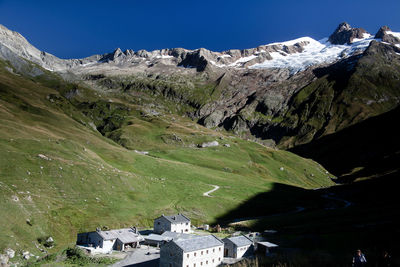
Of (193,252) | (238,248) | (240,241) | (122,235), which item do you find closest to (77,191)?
(122,235)

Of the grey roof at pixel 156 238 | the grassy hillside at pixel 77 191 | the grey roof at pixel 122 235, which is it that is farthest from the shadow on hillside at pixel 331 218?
the grey roof at pixel 122 235

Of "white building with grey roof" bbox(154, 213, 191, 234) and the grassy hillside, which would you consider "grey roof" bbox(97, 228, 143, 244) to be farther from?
"white building with grey roof" bbox(154, 213, 191, 234)

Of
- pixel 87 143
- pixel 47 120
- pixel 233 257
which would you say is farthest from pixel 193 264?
pixel 47 120

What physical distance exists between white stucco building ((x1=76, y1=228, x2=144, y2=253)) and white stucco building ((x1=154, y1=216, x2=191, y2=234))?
12.5m

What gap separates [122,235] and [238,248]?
101ft

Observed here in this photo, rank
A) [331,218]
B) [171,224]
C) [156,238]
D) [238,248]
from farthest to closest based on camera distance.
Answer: [331,218], [171,224], [156,238], [238,248]

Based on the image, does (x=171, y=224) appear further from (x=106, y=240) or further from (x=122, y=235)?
(x=106, y=240)

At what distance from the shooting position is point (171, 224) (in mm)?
94375

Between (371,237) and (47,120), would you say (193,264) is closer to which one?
(371,237)

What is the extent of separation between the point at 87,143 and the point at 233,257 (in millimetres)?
122422

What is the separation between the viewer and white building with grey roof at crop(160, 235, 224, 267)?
6331 centimetres

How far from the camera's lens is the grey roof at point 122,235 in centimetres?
7921

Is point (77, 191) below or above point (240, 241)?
above

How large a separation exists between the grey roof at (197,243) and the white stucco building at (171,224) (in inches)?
1025
